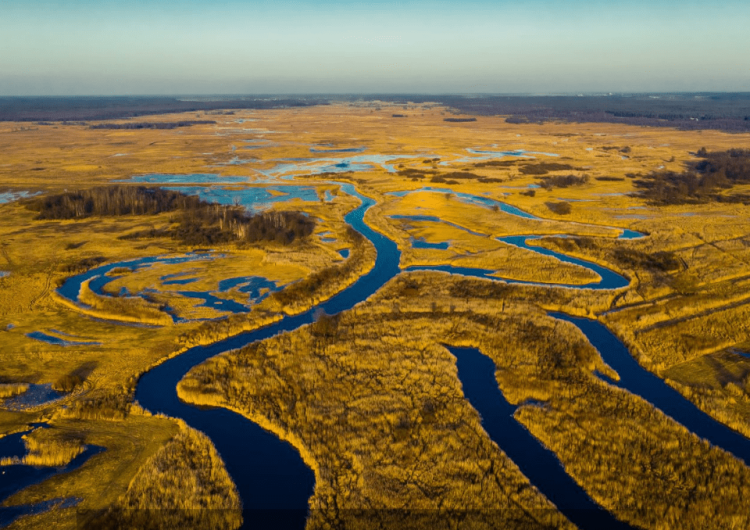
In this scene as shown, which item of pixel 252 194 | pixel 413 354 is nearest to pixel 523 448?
pixel 413 354

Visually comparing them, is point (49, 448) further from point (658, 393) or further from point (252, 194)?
point (252, 194)

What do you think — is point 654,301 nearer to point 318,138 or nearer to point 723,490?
point 723,490

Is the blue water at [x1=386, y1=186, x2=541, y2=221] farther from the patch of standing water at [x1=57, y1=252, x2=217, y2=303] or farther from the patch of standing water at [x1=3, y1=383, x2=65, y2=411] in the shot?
the patch of standing water at [x1=3, y1=383, x2=65, y2=411]

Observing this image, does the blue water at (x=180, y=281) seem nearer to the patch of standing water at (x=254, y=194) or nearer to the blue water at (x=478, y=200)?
the patch of standing water at (x=254, y=194)

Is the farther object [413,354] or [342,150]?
[342,150]

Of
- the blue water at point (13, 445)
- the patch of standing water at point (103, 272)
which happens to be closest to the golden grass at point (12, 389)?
the blue water at point (13, 445)

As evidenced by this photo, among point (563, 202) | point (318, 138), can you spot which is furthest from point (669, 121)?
point (563, 202)

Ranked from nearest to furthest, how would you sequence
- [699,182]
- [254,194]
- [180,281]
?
[180,281] < [254,194] < [699,182]
